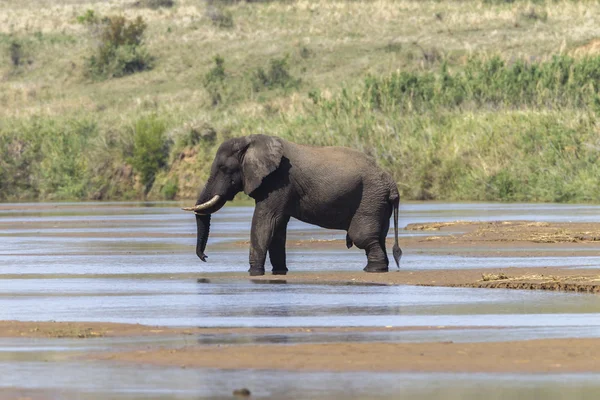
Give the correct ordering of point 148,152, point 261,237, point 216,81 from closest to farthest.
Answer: point 261,237
point 148,152
point 216,81

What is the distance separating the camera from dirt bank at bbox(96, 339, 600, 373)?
→ 10742 mm

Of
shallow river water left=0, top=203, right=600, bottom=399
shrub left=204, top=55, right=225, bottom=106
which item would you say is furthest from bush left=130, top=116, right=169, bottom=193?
shallow river water left=0, top=203, right=600, bottom=399

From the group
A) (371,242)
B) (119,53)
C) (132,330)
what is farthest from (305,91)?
(132,330)

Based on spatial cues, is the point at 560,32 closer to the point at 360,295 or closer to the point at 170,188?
the point at 170,188

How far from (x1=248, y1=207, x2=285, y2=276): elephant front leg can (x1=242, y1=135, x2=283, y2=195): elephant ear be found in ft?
1.28

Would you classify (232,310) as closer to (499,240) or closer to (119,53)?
(499,240)

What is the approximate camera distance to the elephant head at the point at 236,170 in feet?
67.6

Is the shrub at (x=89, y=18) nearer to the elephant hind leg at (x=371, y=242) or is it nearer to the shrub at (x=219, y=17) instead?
the shrub at (x=219, y=17)

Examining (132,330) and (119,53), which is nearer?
(132,330)

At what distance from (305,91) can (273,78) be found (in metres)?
3.44

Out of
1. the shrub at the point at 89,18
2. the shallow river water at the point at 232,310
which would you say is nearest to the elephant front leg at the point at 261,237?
the shallow river water at the point at 232,310

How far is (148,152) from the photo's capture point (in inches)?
2281

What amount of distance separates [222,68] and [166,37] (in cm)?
1532

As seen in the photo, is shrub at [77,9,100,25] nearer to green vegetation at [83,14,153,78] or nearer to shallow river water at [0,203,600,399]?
green vegetation at [83,14,153,78]
